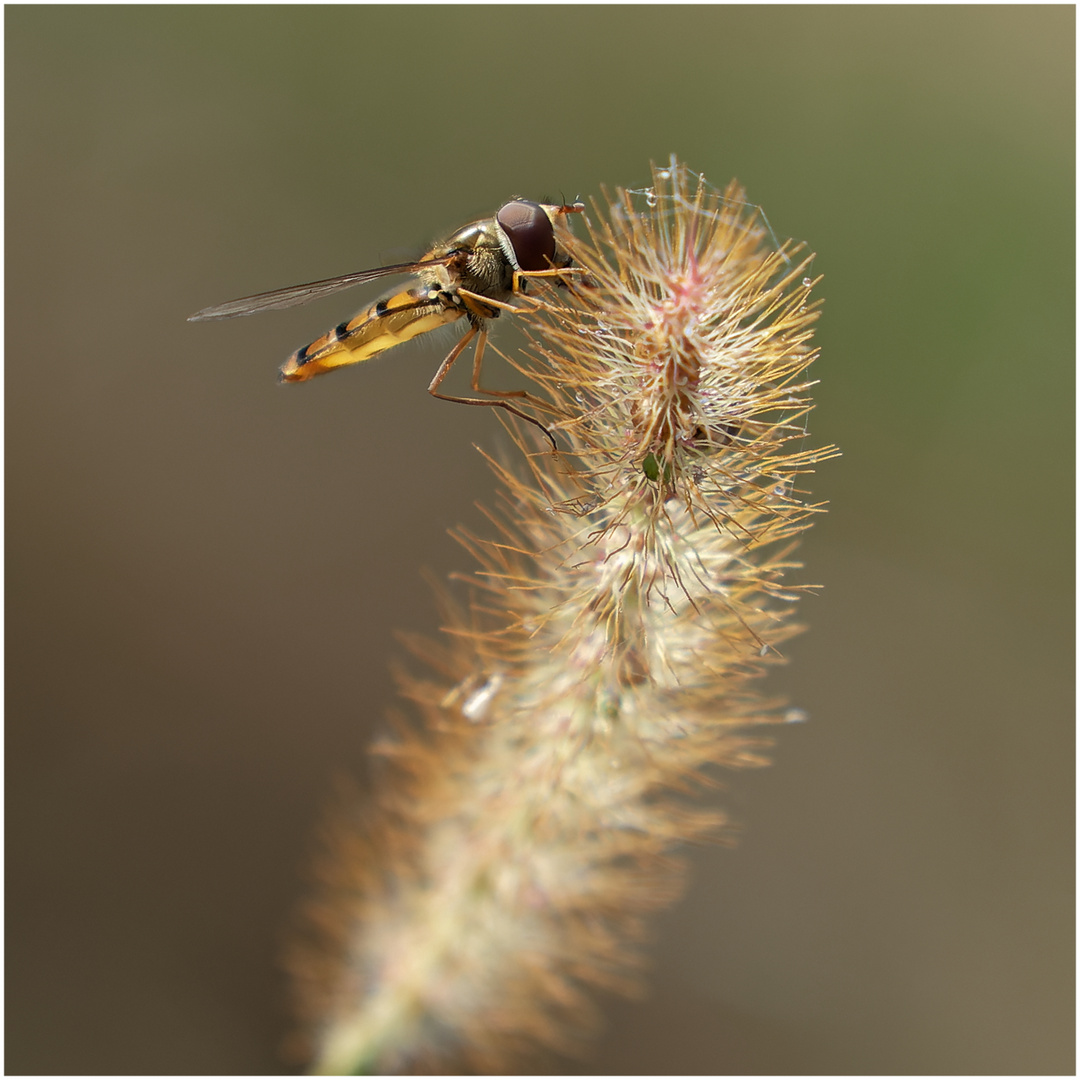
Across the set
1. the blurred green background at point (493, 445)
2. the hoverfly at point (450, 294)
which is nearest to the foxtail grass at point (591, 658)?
the hoverfly at point (450, 294)

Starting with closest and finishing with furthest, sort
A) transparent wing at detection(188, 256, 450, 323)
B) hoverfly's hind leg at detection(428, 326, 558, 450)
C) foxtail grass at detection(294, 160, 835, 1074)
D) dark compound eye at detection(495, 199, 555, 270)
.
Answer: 1. foxtail grass at detection(294, 160, 835, 1074)
2. hoverfly's hind leg at detection(428, 326, 558, 450)
3. dark compound eye at detection(495, 199, 555, 270)
4. transparent wing at detection(188, 256, 450, 323)

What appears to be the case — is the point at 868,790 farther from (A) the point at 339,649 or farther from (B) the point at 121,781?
(B) the point at 121,781

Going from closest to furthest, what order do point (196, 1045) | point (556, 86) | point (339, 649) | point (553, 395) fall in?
point (553, 395) < point (196, 1045) < point (339, 649) < point (556, 86)

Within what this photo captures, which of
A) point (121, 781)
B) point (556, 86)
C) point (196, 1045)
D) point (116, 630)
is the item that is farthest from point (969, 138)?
point (196, 1045)

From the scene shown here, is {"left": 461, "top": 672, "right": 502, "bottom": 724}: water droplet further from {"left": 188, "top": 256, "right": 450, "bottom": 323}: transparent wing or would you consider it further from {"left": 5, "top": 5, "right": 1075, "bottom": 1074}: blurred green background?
{"left": 5, "top": 5, "right": 1075, "bottom": 1074}: blurred green background

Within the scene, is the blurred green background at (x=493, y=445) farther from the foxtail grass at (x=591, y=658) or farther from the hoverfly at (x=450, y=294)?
the hoverfly at (x=450, y=294)

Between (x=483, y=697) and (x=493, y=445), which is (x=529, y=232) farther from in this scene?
(x=493, y=445)

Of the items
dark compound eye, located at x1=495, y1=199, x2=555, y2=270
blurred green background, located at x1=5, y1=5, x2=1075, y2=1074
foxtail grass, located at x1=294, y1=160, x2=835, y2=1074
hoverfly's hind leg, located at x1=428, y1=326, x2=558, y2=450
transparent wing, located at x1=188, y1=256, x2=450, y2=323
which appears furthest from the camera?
blurred green background, located at x1=5, y1=5, x2=1075, y2=1074

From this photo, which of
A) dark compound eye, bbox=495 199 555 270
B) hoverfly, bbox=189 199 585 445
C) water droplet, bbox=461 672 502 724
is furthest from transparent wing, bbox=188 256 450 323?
water droplet, bbox=461 672 502 724
